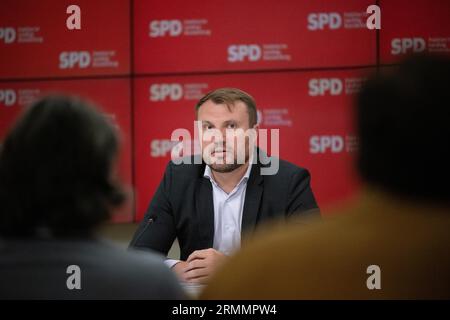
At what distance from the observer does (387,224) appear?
38.7 inches

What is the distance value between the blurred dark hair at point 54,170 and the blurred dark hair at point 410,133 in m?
0.44

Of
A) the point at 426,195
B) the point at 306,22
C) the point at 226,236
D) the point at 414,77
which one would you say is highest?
the point at 306,22

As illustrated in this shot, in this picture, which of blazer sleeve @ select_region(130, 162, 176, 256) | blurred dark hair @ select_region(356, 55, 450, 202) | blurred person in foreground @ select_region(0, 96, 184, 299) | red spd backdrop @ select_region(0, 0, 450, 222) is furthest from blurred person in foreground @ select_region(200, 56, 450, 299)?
red spd backdrop @ select_region(0, 0, 450, 222)

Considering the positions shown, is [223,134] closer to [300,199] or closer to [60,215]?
[300,199]

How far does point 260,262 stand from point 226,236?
1703 millimetres

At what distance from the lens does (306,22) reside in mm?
4668

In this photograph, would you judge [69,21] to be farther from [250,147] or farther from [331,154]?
[250,147]

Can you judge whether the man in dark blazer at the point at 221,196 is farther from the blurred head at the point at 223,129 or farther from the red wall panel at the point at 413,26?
the red wall panel at the point at 413,26

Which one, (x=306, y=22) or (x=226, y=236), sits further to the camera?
(x=306, y=22)

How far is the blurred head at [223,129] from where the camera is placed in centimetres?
275

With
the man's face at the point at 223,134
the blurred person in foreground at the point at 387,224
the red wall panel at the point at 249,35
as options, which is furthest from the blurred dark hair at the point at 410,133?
the red wall panel at the point at 249,35

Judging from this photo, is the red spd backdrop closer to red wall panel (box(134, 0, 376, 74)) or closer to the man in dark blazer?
red wall panel (box(134, 0, 376, 74))

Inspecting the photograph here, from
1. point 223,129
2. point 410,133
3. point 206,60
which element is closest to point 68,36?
point 206,60
